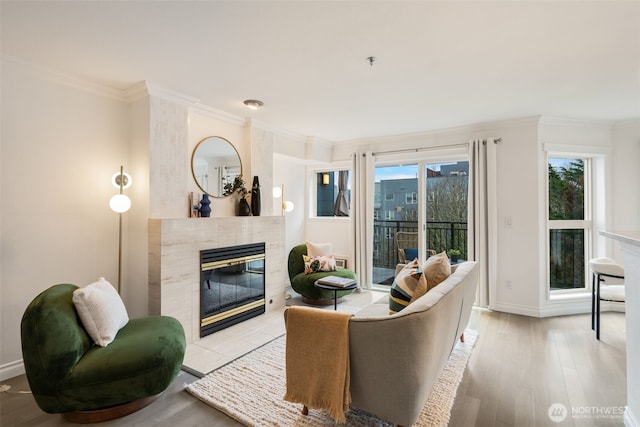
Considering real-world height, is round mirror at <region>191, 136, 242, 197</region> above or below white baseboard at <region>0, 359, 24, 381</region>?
above

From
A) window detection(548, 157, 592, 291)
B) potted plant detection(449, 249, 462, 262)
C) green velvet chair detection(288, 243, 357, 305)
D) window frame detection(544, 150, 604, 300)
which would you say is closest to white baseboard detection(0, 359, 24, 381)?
green velvet chair detection(288, 243, 357, 305)

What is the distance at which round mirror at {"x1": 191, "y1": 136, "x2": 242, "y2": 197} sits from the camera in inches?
138

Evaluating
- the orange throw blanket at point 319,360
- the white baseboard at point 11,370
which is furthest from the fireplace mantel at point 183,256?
the orange throw blanket at point 319,360

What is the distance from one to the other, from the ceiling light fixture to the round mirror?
1.97 ft

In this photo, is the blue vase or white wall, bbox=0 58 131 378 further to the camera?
the blue vase

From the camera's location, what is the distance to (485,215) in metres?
4.12

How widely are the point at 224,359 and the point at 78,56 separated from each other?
2701 mm

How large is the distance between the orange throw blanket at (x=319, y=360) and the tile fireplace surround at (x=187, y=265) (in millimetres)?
1218

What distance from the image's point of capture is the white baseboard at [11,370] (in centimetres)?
243

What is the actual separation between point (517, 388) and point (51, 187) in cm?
406

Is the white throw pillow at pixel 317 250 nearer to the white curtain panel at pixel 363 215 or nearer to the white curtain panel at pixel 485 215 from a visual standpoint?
the white curtain panel at pixel 363 215

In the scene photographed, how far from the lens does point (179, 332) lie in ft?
7.91

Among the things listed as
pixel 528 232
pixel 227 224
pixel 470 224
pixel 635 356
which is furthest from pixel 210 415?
pixel 528 232

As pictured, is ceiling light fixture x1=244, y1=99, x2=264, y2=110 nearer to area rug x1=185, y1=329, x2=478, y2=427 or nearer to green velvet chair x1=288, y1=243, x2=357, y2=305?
green velvet chair x1=288, y1=243, x2=357, y2=305
